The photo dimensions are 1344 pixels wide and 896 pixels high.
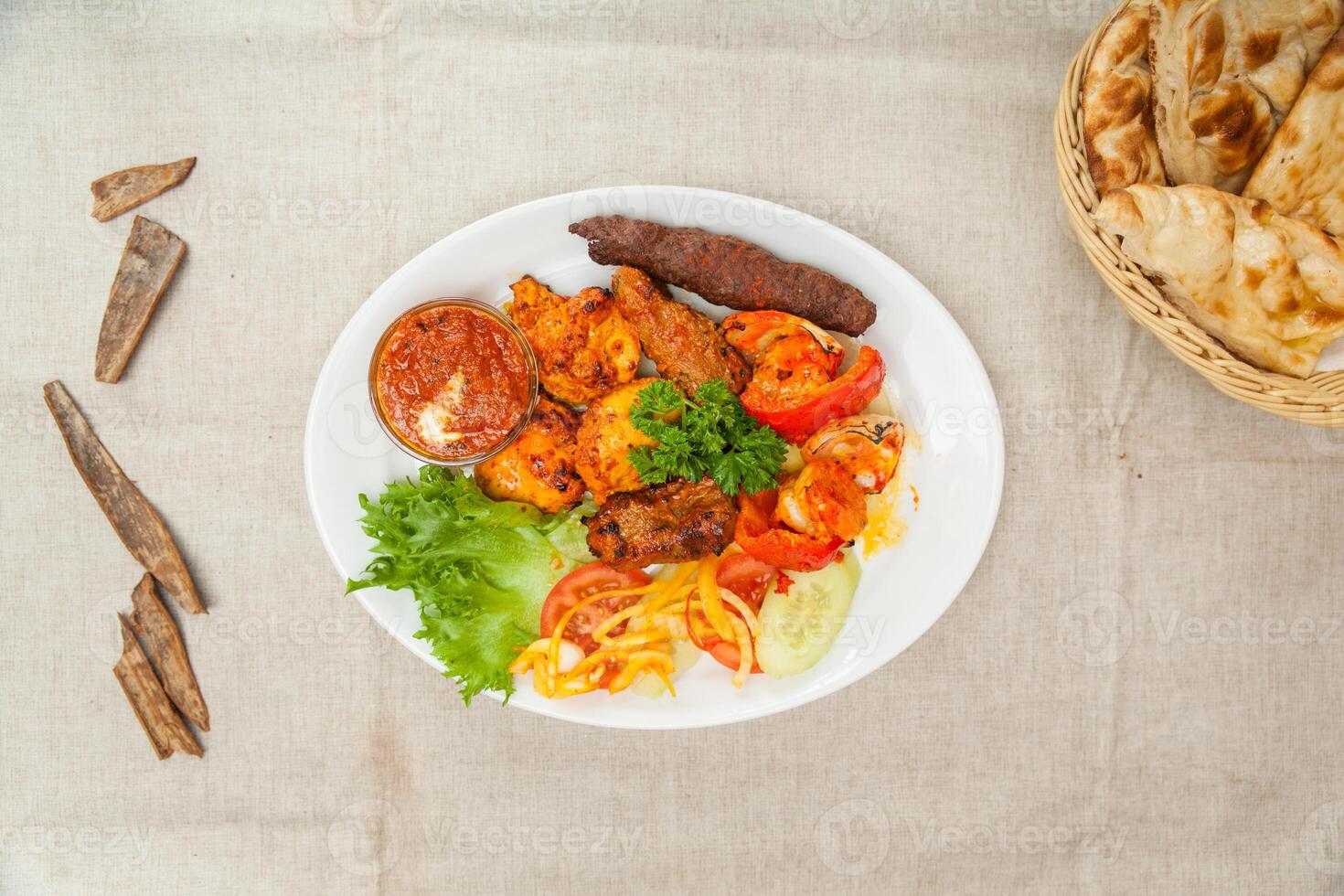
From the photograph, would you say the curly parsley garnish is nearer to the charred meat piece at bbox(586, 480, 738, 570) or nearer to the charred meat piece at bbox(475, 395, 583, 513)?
the charred meat piece at bbox(586, 480, 738, 570)

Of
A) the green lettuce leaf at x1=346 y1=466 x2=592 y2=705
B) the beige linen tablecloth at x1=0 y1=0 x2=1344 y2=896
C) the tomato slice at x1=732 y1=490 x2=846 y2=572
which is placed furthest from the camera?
the beige linen tablecloth at x1=0 y1=0 x2=1344 y2=896

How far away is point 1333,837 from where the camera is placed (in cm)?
321

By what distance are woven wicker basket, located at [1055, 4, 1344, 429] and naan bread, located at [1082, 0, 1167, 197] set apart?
44 mm

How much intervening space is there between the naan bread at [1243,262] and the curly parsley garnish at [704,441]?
129cm

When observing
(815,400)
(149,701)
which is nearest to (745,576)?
(815,400)

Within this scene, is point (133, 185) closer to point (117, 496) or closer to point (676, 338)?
point (117, 496)

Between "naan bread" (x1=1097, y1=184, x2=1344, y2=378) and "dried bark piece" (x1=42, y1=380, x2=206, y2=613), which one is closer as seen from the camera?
"naan bread" (x1=1097, y1=184, x2=1344, y2=378)

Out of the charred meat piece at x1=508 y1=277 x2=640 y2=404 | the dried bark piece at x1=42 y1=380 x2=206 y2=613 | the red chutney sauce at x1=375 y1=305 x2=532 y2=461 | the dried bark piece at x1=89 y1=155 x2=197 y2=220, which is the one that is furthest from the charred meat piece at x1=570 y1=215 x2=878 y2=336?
the dried bark piece at x1=42 y1=380 x2=206 y2=613

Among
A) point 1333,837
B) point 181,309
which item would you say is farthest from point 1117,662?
point 181,309

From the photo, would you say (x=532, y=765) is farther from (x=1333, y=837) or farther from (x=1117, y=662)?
(x=1333, y=837)

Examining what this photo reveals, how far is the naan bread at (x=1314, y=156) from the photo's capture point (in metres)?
2.55

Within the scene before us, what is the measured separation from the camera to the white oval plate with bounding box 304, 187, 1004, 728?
2.82m

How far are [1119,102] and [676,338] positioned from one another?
1644mm

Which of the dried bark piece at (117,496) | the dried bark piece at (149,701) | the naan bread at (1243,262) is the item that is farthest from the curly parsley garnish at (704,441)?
the dried bark piece at (149,701)
